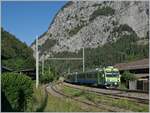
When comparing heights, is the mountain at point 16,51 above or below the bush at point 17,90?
above

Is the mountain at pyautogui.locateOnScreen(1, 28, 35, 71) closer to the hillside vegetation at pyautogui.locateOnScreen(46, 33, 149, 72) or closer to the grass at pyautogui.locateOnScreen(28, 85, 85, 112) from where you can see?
the hillside vegetation at pyautogui.locateOnScreen(46, 33, 149, 72)

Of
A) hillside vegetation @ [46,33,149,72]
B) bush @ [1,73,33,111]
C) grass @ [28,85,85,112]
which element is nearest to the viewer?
grass @ [28,85,85,112]

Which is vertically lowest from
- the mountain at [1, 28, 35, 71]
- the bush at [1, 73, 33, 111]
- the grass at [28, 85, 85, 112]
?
the grass at [28, 85, 85, 112]

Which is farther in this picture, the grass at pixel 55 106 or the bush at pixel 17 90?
the bush at pixel 17 90

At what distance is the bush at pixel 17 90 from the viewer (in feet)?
84.8

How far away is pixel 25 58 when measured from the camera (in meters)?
110

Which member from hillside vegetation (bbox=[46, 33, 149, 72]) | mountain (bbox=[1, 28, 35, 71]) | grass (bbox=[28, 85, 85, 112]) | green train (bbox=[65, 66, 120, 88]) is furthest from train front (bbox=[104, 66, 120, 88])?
hillside vegetation (bbox=[46, 33, 149, 72])

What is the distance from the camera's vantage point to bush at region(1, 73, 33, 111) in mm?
25844

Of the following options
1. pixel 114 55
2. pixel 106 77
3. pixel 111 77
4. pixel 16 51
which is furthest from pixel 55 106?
pixel 114 55

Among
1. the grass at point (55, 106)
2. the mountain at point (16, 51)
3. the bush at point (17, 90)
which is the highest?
the mountain at point (16, 51)

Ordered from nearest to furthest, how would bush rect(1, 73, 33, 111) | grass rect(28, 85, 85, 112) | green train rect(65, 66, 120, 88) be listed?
grass rect(28, 85, 85, 112), bush rect(1, 73, 33, 111), green train rect(65, 66, 120, 88)

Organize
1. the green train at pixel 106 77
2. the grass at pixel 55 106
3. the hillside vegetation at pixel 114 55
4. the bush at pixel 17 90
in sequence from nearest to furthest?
1. the grass at pixel 55 106
2. the bush at pixel 17 90
3. the green train at pixel 106 77
4. the hillside vegetation at pixel 114 55

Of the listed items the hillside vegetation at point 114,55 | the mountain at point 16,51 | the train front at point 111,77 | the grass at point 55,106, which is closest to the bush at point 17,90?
the grass at point 55,106

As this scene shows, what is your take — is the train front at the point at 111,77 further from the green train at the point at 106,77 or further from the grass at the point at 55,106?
the grass at the point at 55,106
